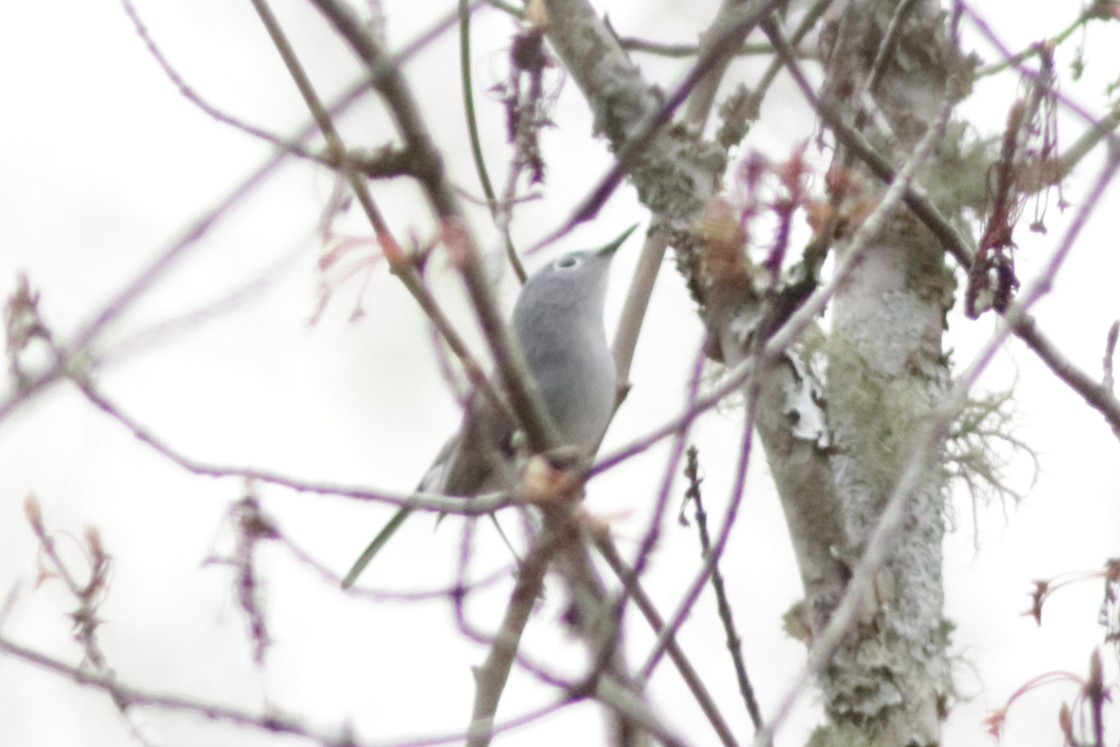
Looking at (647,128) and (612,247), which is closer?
(647,128)

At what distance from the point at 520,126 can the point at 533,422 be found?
0.56 metres

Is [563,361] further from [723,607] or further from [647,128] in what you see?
[647,128]

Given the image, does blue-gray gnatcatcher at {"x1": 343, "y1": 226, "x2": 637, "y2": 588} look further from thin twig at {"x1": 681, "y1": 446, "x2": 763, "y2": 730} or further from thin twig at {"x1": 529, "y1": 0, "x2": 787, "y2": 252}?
thin twig at {"x1": 529, "y1": 0, "x2": 787, "y2": 252}

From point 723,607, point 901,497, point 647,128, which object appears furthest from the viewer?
point 723,607

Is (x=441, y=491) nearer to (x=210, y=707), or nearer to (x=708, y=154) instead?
(x=708, y=154)

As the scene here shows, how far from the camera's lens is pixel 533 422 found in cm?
112

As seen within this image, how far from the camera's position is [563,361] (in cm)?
281

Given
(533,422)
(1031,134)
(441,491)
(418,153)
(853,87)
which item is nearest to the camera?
(418,153)

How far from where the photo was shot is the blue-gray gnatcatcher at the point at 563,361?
270 centimetres

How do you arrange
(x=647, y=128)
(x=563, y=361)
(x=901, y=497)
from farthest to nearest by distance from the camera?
(x=563, y=361) → (x=901, y=497) → (x=647, y=128)

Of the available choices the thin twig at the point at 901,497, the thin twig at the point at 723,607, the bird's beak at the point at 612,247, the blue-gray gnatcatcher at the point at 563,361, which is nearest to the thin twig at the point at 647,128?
the thin twig at the point at 901,497

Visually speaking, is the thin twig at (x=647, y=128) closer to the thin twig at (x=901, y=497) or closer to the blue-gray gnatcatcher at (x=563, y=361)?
the thin twig at (x=901, y=497)

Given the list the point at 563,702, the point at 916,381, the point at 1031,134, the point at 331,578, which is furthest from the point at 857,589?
the point at 916,381

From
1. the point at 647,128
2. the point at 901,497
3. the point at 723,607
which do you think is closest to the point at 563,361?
the point at 723,607
